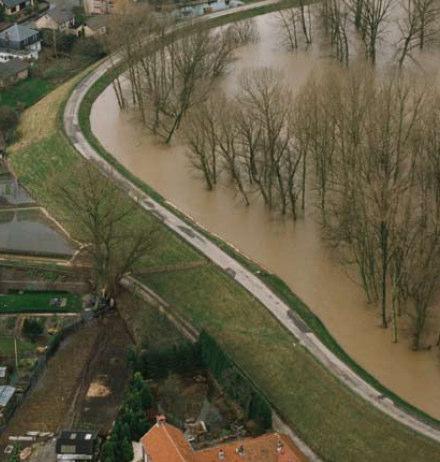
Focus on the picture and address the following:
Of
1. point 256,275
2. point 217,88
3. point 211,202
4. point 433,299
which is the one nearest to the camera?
point 433,299

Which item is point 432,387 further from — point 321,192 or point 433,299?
point 321,192

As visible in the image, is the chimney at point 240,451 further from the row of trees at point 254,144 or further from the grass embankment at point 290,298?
the row of trees at point 254,144

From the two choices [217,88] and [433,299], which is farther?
[217,88]

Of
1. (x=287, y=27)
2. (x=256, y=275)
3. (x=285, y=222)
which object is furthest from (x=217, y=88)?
(x=256, y=275)

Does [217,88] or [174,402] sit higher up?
[217,88]

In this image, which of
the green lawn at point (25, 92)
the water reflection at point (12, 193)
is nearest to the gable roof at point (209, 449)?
the water reflection at point (12, 193)

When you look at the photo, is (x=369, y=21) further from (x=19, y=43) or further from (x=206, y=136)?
(x=19, y=43)

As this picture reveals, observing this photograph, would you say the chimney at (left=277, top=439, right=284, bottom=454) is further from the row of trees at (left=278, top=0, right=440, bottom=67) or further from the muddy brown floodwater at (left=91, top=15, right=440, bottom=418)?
the row of trees at (left=278, top=0, right=440, bottom=67)

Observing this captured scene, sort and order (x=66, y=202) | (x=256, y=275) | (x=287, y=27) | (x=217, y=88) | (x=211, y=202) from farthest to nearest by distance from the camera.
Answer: (x=287, y=27) → (x=217, y=88) → (x=211, y=202) → (x=66, y=202) → (x=256, y=275)
